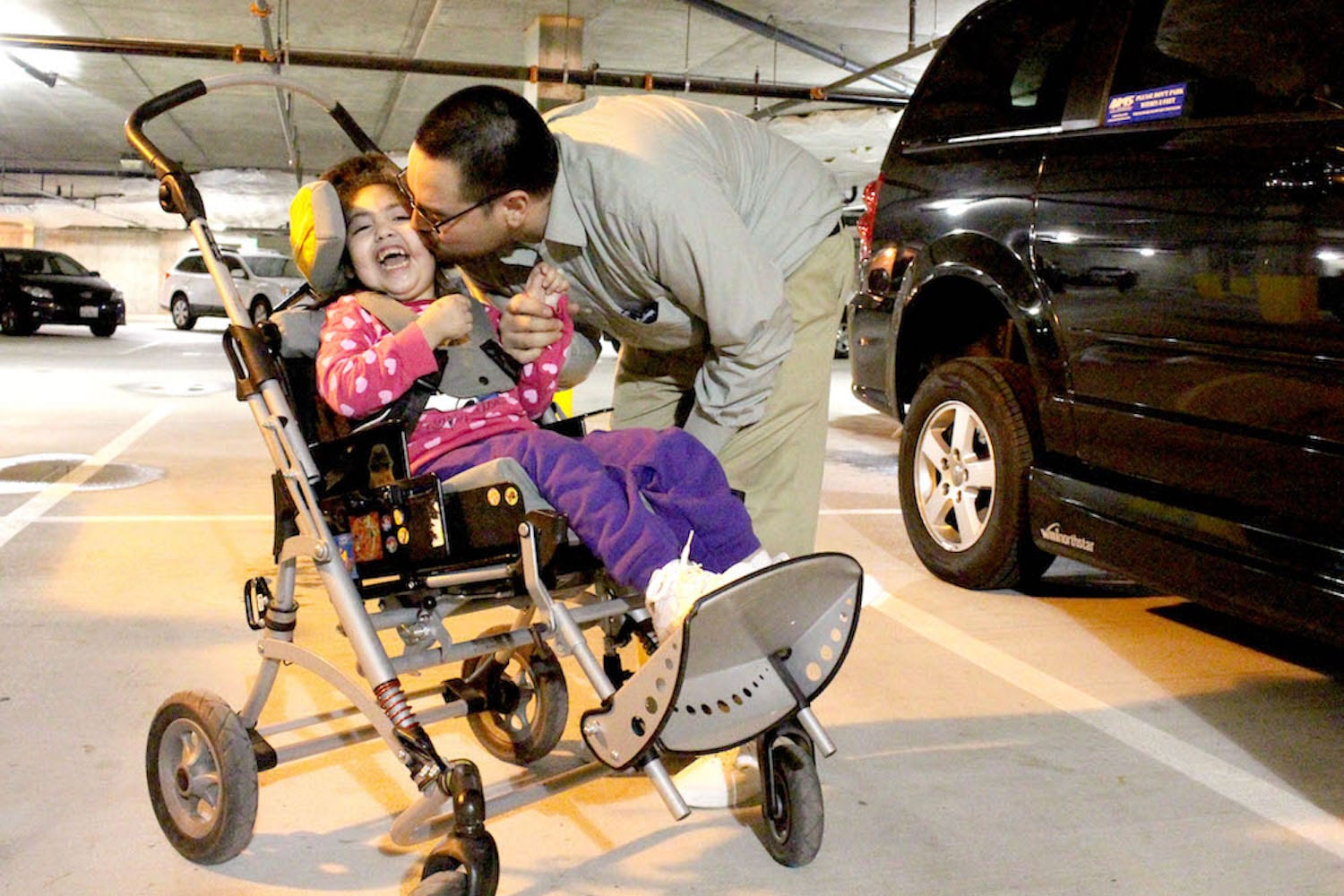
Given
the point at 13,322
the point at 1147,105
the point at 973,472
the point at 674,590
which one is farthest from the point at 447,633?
the point at 13,322

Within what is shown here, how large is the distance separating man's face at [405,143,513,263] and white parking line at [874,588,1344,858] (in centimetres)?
205

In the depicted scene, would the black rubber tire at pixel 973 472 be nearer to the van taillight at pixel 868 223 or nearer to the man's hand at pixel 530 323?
the van taillight at pixel 868 223

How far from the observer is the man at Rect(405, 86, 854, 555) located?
95.2 inches

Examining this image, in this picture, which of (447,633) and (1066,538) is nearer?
(447,633)

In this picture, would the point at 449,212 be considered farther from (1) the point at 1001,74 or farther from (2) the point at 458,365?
(1) the point at 1001,74

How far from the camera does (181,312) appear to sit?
24000 millimetres

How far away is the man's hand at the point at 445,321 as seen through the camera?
2424 millimetres

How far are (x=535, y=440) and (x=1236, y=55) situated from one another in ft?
7.81

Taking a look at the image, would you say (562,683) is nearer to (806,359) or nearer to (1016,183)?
(806,359)

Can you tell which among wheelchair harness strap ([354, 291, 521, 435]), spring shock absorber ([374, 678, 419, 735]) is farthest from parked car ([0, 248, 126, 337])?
spring shock absorber ([374, 678, 419, 735])

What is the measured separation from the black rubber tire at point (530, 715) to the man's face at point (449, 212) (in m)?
0.89

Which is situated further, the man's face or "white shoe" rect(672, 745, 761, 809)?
"white shoe" rect(672, 745, 761, 809)

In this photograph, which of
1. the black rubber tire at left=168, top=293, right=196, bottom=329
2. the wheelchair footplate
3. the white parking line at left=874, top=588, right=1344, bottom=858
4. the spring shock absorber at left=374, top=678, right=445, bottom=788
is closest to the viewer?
the wheelchair footplate

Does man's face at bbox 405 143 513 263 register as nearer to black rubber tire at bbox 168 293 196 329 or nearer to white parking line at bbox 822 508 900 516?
white parking line at bbox 822 508 900 516
